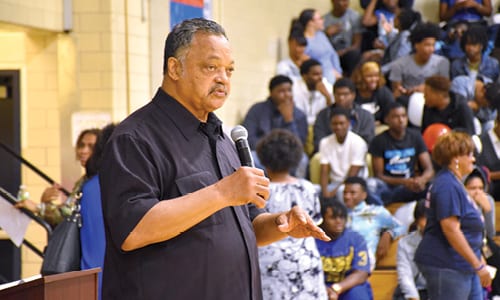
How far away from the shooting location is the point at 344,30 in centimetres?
1329

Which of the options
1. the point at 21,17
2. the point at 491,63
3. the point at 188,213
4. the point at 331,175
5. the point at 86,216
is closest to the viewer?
the point at 188,213

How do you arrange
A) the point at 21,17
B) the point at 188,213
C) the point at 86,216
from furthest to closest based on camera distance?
the point at 21,17
the point at 86,216
the point at 188,213

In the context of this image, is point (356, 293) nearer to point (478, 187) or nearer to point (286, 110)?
point (478, 187)

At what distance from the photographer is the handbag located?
5.34 m

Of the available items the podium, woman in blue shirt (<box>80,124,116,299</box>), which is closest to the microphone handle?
the podium

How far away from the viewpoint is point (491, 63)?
11.9m

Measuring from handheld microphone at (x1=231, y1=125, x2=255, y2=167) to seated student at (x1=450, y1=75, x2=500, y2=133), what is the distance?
25.0 ft

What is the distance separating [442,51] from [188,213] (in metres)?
9.85

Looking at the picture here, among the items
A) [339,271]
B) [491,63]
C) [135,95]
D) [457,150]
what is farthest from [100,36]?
[491,63]

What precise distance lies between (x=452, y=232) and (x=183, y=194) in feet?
11.4

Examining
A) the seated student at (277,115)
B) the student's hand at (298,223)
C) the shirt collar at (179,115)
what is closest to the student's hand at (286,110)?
the seated student at (277,115)

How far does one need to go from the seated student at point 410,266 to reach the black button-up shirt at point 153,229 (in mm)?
4705

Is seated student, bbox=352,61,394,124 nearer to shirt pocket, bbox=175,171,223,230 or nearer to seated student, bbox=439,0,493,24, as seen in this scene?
seated student, bbox=439,0,493,24

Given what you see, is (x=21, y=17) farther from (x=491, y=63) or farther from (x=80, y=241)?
(x=491, y=63)
